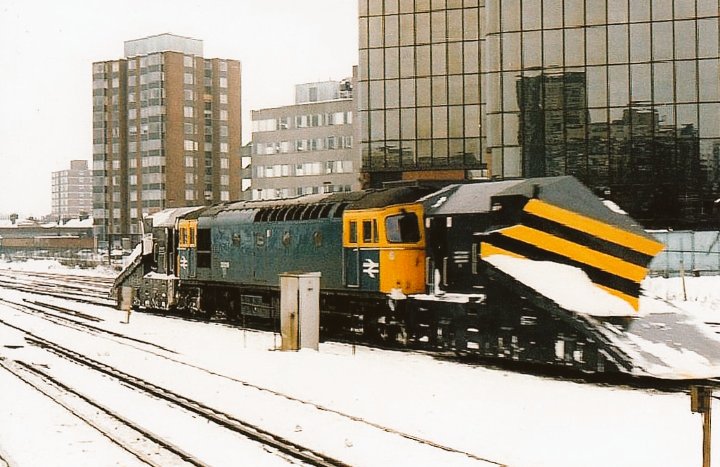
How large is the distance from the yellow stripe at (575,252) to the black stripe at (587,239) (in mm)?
66

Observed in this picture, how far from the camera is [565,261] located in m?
14.9

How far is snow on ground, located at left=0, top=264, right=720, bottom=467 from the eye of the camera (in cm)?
970

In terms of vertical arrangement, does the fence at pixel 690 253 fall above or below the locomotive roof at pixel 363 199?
below

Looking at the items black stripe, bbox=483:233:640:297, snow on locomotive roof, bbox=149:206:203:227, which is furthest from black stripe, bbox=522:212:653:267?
snow on locomotive roof, bbox=149:206:203:227

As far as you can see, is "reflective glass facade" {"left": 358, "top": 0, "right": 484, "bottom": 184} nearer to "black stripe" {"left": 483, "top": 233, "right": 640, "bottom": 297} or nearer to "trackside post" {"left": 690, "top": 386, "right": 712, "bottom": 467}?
"black stripe" {"left": 483, "top": 233, "right": 640, "bottom": 297}

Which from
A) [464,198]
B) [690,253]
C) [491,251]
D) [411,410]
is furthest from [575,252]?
[690,253]

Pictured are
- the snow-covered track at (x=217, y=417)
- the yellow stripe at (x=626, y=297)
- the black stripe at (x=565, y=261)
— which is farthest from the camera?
the black stripe at (x=565, y=261)

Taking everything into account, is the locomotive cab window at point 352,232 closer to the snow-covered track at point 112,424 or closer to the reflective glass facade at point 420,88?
the snow-covered track at point 112,424

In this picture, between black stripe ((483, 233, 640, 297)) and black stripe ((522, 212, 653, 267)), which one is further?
black stripe ((522, 212, 653, 267))

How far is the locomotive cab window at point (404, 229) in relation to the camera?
18234 mm

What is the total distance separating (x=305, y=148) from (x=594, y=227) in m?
82.0

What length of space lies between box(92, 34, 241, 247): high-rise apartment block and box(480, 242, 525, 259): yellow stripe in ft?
312

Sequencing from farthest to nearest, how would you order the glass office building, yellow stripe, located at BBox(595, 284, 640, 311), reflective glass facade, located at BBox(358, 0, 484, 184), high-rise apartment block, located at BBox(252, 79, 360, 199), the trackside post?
high-rise apartment block, located at BBox(252, 79, 360, 199) → reflective glass facade, located at BBox(358, 0, 484, 184) → the glass office building → yellow stripe, located at BBox(595, 284, 640, 311) → the trackside post

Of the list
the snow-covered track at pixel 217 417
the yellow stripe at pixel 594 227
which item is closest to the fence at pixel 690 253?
the yellow stripe at pixel 594 227
